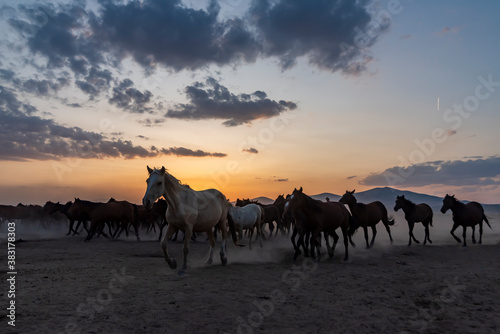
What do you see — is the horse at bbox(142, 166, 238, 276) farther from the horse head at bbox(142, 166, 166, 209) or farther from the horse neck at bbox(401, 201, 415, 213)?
the horse neck at bbox(401, 201, 415, 213)

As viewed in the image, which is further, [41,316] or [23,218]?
[23,218]

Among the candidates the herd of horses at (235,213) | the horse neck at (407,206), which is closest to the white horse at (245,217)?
the herd of horses at (235,213)

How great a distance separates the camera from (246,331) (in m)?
4.91

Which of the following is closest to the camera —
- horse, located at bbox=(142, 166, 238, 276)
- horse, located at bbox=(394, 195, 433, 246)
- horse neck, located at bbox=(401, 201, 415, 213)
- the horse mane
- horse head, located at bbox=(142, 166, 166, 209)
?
horse head, located at bbox=(142, 166, 166, 209)

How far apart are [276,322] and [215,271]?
4.46 meters

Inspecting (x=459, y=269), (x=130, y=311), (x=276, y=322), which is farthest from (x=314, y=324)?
(x=459, y=269)

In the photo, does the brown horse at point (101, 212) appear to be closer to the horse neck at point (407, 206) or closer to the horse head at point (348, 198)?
the horse head at point (348, 198)

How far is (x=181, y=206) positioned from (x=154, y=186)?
106cm

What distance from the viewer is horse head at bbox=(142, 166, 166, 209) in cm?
823

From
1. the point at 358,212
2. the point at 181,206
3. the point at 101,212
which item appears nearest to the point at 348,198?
the point at 358,212

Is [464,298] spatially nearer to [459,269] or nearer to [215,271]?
[459,269]

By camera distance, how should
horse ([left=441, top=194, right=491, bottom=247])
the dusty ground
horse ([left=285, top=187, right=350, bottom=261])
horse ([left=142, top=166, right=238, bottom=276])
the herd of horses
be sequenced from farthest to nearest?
horse ([left=441, top=194, right=491, bottom=247]), horse ([left=285, top=187, right=350, bottom=261]), the herd of horses, horse ([left=142, top=166, right=238, bottom=276]), the dusty ground

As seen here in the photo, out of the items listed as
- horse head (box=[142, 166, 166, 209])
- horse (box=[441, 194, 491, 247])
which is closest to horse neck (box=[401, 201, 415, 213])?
horse (box=[441, 194, 491, 247])

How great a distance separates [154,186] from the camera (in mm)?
8422
